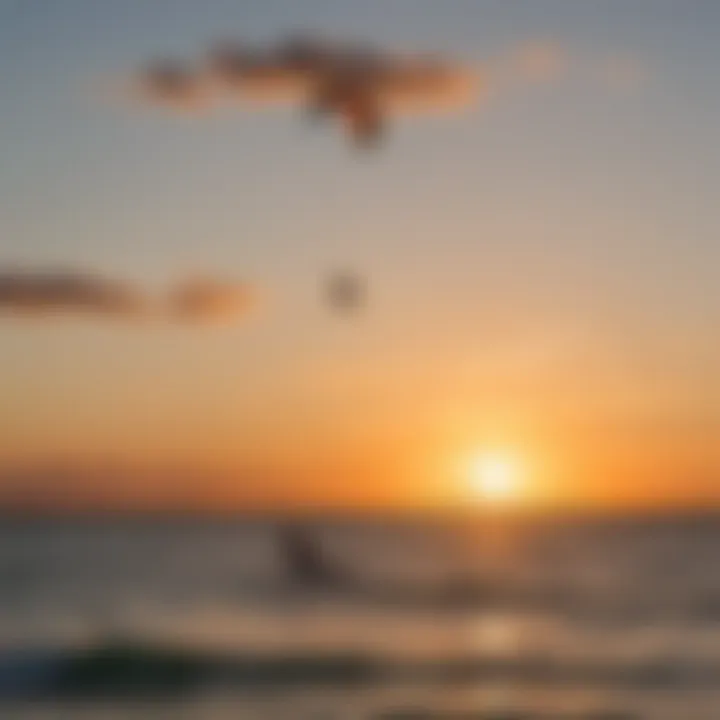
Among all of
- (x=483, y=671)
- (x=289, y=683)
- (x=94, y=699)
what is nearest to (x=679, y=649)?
(x=483, y=671)

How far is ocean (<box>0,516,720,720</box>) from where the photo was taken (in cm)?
646

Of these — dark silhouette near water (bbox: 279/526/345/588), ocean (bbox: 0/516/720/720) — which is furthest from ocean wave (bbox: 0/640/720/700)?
dark silhouette near water (bbox: 279/526/345/588)

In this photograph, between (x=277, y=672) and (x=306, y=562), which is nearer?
(x=277, y=672)

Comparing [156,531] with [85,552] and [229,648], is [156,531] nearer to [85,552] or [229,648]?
[85,552]

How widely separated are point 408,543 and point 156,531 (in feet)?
12.7

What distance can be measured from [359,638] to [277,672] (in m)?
1.63

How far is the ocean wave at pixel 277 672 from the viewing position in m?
6.91

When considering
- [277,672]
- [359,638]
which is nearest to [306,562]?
[359,638]

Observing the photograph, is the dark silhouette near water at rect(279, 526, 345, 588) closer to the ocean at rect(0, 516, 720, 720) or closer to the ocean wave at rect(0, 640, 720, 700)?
the ocean at rect(0, 516, 720, 720)

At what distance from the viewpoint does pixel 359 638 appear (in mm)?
8859

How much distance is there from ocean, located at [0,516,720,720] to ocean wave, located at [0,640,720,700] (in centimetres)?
2

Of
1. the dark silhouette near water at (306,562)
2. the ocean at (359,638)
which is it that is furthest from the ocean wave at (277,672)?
the dark silhouette near water at (306,562)

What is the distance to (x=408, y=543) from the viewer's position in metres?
22.0

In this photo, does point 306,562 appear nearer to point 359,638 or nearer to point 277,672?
point 359,638
